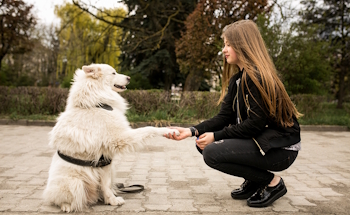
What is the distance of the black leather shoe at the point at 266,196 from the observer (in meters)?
3.35

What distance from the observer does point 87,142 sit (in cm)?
309

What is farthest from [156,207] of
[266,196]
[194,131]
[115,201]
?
[266,196]

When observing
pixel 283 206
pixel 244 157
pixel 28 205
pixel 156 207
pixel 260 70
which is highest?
pixel 260 70

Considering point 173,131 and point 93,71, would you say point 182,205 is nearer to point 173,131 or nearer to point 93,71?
point 173,131

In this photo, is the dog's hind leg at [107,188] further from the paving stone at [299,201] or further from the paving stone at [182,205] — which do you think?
the paving stone at [299,201]

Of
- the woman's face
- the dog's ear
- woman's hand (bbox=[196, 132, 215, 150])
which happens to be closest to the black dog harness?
the dog's ear

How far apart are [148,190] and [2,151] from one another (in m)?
4.02

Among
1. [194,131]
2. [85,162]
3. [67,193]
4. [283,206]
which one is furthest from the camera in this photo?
[194,131]

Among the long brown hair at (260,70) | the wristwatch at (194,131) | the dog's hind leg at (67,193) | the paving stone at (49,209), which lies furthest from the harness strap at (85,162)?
the long brown hair at (260,70)

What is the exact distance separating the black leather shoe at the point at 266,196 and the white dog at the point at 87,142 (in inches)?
44.2

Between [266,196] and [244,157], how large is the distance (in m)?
0.54

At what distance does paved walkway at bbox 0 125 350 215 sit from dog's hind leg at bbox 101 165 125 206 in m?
0.07

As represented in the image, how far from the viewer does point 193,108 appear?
11031mm

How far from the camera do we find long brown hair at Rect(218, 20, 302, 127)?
312 centimetres
